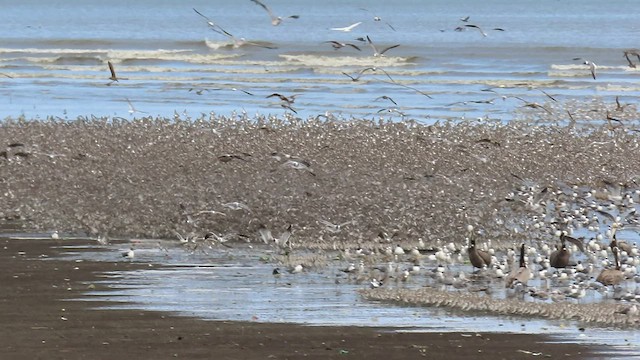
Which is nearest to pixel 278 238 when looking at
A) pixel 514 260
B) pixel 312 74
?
pixel 514 260

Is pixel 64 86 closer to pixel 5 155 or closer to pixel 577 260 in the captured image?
pixel 5 155

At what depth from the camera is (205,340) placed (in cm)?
923

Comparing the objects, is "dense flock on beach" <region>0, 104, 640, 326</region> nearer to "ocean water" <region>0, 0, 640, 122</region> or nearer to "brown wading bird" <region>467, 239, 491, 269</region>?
"brown wading bird" <region>467, 239, 491, 269</region>

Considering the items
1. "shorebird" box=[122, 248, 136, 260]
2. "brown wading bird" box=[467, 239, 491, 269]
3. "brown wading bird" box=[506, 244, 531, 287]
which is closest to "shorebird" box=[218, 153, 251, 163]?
"shorebird" box=[122, 248, 136, 260]

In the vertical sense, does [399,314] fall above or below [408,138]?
below

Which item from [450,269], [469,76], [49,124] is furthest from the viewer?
[469,76]

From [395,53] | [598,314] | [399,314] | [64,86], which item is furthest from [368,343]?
[395,53]

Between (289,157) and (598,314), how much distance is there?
7.18 metres

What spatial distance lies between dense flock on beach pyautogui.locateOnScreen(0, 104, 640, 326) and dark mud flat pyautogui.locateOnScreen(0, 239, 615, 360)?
3.91ft

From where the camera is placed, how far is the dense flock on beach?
1188 centimetres

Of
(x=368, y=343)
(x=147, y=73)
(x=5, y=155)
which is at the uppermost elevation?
(x=147, y=73)

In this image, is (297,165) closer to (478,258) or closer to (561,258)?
(478,258)

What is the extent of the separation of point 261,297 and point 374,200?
4217mm

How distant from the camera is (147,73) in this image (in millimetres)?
44000
